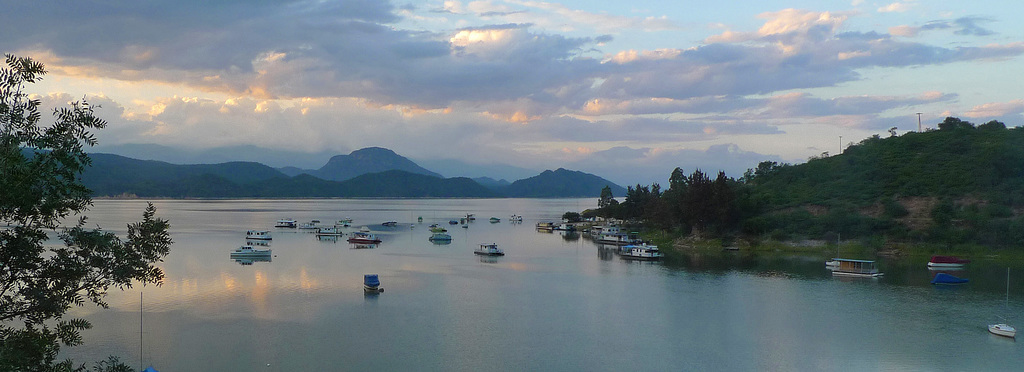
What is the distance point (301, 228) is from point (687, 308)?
86.3 meters

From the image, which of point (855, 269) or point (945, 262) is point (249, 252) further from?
point (945, 262)

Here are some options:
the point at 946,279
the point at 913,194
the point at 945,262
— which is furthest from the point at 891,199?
the point at 946,279

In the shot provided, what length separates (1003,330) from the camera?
32.8m

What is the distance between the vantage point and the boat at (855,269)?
54856mm

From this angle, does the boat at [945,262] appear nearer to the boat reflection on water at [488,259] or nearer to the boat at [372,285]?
the boat reflection on water at [488,259]

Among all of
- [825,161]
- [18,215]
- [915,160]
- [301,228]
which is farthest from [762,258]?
[301,228]

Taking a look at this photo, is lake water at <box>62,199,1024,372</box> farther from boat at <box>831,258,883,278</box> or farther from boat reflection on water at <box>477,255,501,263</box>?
boat reflection on water at <box>477,255,501,263</box>

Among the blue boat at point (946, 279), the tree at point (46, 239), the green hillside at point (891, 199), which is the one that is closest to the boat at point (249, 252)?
the green hillside at point (891, 199)

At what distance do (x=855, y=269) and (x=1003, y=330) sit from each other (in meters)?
23.7

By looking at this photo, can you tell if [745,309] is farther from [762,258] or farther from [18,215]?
[18,215]

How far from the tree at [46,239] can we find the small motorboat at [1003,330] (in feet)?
124

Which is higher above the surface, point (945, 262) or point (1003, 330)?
point (945, 262)

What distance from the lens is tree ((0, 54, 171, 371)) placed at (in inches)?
419

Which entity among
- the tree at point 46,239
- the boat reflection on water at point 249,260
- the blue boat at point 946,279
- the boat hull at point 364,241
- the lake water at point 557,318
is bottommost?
the lake water at point 557,318
